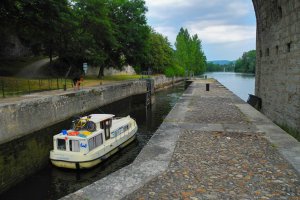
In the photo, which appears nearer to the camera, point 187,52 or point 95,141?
point 95,141

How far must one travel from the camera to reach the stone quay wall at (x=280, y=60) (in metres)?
15.6

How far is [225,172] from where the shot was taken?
7.93m

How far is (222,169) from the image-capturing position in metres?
8.16

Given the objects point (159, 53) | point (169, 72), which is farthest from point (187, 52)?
point (159, 53)

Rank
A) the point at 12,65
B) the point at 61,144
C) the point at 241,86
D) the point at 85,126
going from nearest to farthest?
the point at 61,144
the point at 85,126
the point at 12,65
the point at 241,86

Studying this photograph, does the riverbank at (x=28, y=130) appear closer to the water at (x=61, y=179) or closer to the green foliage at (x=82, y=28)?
the water at (x=61, y=179)

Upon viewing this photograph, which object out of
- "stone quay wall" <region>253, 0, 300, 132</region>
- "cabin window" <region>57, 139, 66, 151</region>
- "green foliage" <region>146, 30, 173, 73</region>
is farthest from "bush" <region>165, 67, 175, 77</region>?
"cabin window" <region>57, 139, 66, 151</region>

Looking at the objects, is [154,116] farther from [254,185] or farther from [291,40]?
[254,185]

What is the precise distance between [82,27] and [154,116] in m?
15.4

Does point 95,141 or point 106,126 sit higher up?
point 106,126

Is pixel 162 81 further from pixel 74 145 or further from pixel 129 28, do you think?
Answer: pixel 74 145

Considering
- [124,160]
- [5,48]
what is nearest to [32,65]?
[5,48]

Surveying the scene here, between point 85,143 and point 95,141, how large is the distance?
38.3 inches

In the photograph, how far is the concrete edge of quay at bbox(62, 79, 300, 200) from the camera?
6.92 meters
